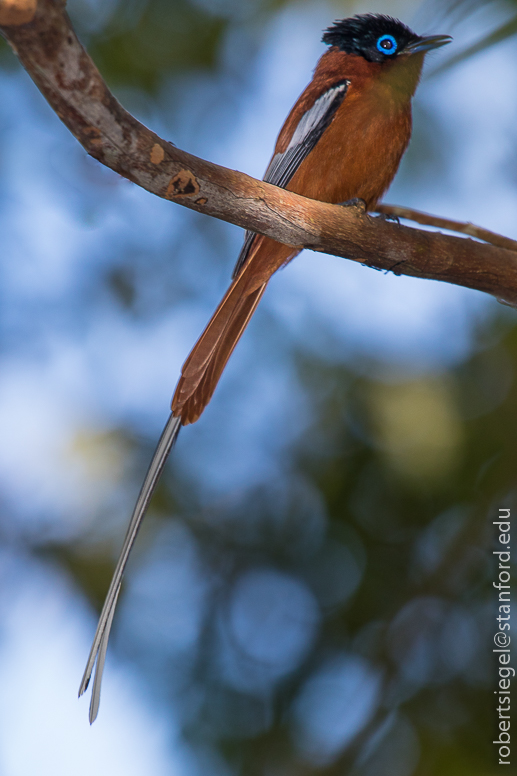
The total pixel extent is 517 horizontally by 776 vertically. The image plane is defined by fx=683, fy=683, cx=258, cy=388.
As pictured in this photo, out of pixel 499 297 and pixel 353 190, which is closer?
pixel 499 297

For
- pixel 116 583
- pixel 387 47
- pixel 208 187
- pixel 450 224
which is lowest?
pixel 116 583

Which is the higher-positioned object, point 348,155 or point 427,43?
point 427,43

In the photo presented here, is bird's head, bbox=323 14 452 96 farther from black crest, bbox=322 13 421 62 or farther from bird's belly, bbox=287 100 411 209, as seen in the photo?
bird's belly, bbox=287 100 411 209

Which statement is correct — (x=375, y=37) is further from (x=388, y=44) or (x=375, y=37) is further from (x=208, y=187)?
(x=208, y=187)

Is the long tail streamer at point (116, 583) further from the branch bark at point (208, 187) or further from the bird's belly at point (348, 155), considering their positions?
the bird's belly at point (348, 155)

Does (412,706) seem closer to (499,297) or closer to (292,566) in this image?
(292,566)

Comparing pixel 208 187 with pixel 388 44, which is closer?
pixel 208 187

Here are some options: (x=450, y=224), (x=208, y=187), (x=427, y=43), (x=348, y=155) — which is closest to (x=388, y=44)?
(x=427, y=43)

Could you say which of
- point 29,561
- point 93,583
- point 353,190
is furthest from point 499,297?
point 29,561
